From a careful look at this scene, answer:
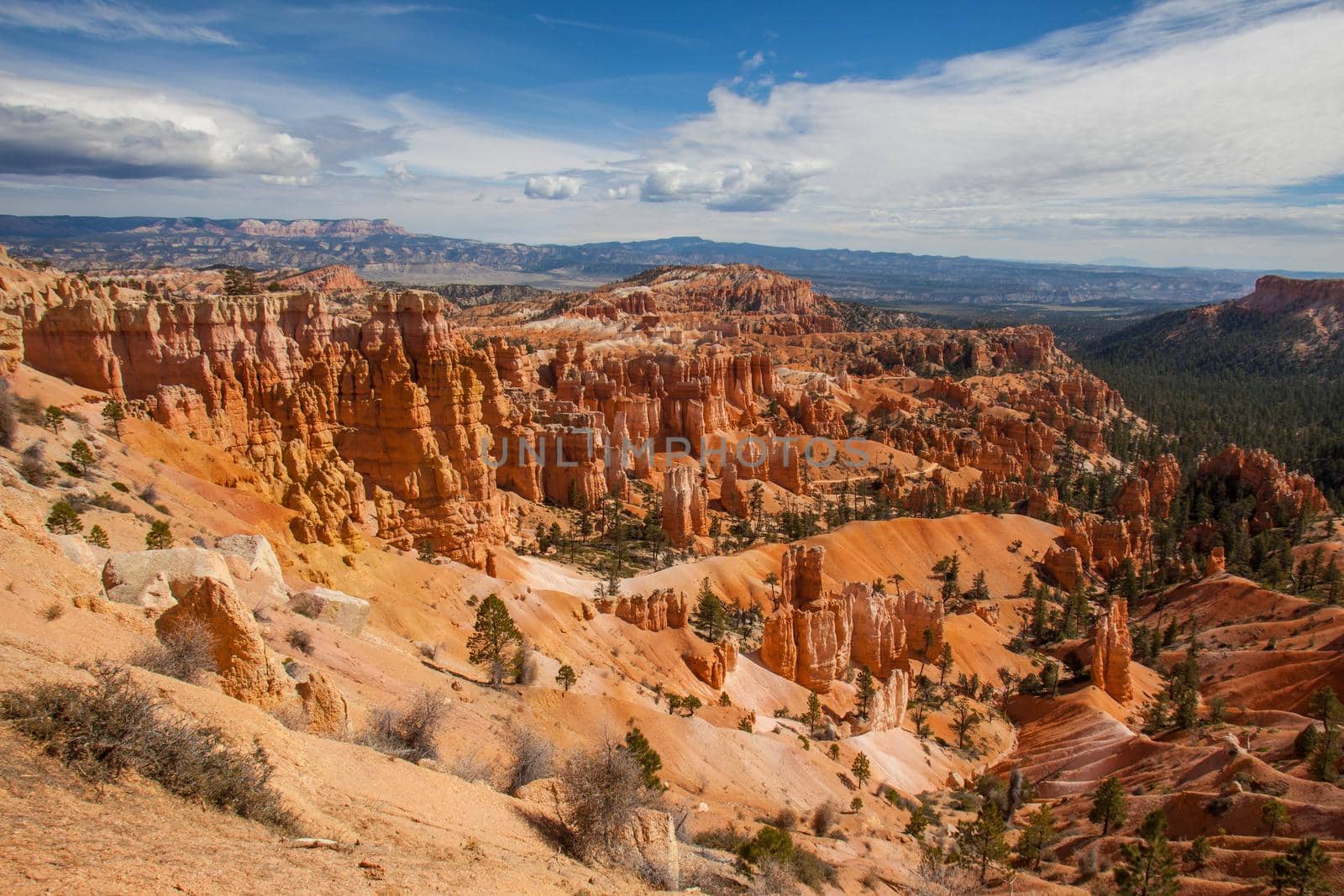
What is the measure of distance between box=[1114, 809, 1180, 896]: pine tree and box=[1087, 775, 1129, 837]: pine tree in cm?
319

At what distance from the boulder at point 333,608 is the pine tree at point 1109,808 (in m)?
23.5

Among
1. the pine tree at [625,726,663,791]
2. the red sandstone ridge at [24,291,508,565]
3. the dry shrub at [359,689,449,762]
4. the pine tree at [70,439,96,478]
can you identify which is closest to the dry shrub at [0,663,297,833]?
the dry shrub at [359,689,449,762]

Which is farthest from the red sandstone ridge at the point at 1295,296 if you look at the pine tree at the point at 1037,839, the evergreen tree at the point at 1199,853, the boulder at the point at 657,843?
the boulder at the point at 657,843

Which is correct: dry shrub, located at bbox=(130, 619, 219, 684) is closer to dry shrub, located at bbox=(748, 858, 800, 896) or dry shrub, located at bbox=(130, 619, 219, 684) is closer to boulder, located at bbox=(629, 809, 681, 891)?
boulder, located at bbox=(629, 809, 681, 891)

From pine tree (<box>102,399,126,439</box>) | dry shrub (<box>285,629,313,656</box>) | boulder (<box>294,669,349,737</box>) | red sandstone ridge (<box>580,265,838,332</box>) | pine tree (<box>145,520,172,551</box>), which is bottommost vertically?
dry shrub (<box>285,629,313,656</box>)

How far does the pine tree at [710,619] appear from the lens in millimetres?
35062

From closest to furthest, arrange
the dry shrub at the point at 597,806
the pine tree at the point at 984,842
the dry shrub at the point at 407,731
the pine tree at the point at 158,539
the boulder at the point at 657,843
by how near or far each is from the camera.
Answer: the dry shrub at the point at 597,806 < the boulder at the point at 657,843 < the dry shrub at the point at 407,731 < the pine tree at the point at 158,539 < the pine tree at the point at 984,842

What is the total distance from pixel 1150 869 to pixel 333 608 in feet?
71.7

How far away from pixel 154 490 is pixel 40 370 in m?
12.9

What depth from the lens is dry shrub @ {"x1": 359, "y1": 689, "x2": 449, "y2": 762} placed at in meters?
12.2

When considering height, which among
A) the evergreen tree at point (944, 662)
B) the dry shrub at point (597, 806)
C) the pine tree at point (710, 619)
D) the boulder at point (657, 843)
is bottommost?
the evergreen tree at point (944, 662)

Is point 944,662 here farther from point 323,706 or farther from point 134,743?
point 134,743

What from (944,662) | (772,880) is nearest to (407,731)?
(772,880)

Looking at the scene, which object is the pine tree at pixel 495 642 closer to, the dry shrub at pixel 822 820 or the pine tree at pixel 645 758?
the pine tree at pixel 645 758
